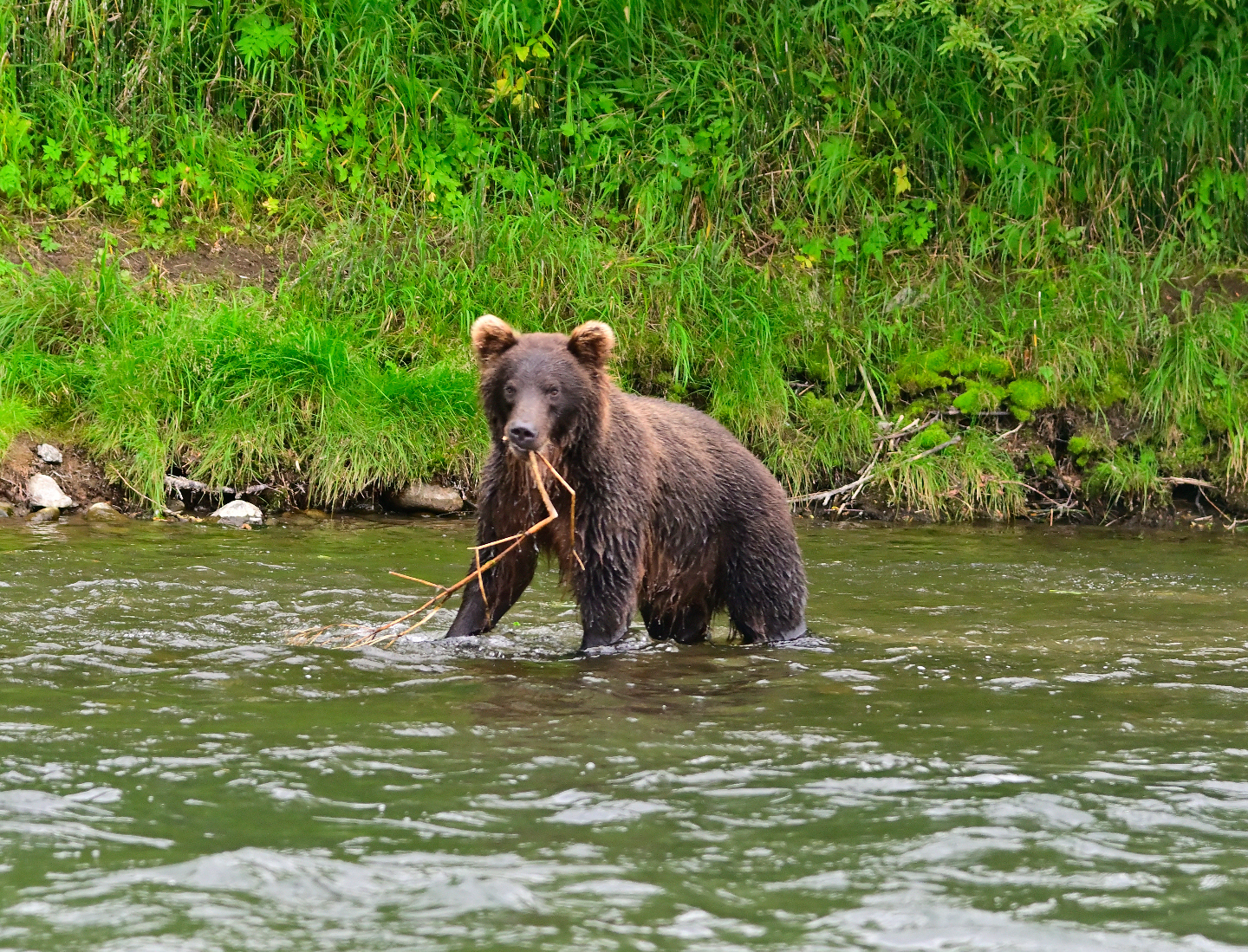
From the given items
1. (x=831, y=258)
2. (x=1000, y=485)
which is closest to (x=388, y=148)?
(x=831, y=258)

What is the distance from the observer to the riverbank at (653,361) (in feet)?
30.5

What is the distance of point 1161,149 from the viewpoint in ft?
37.1

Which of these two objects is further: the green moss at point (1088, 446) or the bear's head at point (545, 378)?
the green moss at point (1088, 446)

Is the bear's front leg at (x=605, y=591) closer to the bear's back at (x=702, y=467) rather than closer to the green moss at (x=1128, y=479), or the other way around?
the bear's back at (x=702, y=467)

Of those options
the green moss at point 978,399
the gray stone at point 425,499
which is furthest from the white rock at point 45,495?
the green moss at point 978,399

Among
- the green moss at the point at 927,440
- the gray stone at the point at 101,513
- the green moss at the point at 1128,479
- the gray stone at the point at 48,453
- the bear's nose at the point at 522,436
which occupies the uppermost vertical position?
the bear's nose at the point at 522,436

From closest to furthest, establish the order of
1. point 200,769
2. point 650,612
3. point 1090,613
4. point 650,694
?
point 200,769 < point 650,694 < point 650,612 < point 1090,613

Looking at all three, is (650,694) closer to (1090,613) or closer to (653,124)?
(1090,613)

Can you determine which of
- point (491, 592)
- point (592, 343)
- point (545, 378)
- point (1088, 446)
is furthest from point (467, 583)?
point (1088, 446)

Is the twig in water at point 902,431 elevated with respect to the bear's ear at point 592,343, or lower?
lower

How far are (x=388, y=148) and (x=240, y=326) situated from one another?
2183 mm

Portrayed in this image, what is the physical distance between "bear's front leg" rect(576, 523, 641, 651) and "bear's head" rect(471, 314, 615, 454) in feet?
1.51

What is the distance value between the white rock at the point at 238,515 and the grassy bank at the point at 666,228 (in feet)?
0.80

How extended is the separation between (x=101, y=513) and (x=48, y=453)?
22.6 inches
